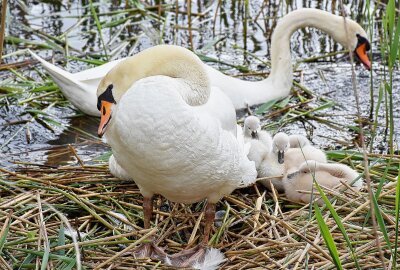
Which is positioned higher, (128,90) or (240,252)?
(128,90)

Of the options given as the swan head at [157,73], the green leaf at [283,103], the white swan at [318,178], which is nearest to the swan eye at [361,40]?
the green leaf at [283,103]

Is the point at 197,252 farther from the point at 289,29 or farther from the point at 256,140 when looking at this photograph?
the point at 289,29

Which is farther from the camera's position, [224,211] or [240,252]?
[224,211]

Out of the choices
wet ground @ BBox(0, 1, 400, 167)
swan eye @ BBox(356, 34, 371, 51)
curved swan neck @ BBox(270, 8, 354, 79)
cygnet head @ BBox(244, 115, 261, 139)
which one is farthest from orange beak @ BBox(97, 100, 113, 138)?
swan eye @ BBox(356, 34, 371, 51)

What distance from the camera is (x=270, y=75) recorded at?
6.66 m

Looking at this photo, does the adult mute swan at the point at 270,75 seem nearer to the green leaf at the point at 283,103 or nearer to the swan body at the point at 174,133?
the green leaf at the point at 283,103

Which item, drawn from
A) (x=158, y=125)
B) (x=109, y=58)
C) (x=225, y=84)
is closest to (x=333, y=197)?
(x=158, y=125)

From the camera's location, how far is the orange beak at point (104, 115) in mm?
3379

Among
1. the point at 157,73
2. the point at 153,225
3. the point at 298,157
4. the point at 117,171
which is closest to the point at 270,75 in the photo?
the point at 298,157

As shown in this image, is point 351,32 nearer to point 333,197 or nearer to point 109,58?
point 109,58

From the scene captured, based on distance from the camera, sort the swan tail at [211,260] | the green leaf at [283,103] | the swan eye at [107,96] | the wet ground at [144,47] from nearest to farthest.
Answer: the swan eye at [107,96]
the swan tail at [211,260]
the wet ground at [144,47]
the green leaf at [283,103]

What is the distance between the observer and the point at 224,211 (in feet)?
14.2

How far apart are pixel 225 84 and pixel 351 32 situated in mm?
1233

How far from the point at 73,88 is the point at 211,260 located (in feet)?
8.51
